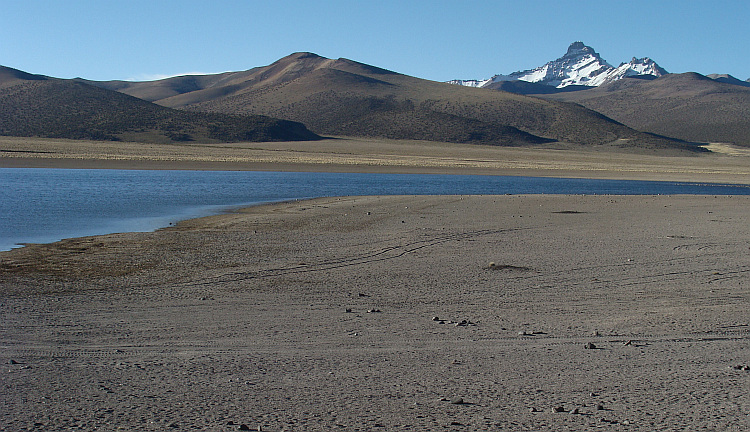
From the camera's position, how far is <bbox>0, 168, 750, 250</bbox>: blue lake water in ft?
61.7

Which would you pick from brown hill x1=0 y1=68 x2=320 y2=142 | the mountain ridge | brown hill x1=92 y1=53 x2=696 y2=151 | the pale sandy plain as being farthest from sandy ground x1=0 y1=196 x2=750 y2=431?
brown hill x1=92 y1=53 x2=696 y2=151

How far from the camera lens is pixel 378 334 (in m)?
7.44

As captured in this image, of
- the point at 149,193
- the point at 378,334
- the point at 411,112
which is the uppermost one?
the point at 411,112

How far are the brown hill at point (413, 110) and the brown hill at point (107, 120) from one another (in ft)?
71.6

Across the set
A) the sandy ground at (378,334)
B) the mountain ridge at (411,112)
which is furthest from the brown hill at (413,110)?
the sandy ground at (378,334)

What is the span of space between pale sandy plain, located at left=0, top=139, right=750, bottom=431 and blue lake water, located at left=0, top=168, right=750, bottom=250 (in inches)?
162

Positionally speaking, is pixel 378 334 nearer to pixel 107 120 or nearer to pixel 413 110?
pixel 107 120

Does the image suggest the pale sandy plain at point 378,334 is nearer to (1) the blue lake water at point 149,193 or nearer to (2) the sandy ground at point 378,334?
(2) the sandy ground at point 378,334

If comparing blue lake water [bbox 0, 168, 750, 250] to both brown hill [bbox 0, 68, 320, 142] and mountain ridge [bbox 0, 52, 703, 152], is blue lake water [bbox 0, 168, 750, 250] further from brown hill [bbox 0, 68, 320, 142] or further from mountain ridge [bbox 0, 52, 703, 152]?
mountain ridge [bbox 0, 52, 703, 152]

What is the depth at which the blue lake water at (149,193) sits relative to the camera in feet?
61.7

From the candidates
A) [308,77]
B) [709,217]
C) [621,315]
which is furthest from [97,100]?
[621,315]

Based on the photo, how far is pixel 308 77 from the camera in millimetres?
180125

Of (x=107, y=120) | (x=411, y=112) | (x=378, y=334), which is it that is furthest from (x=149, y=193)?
(x=411, y=112)

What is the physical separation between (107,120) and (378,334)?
115093mm
